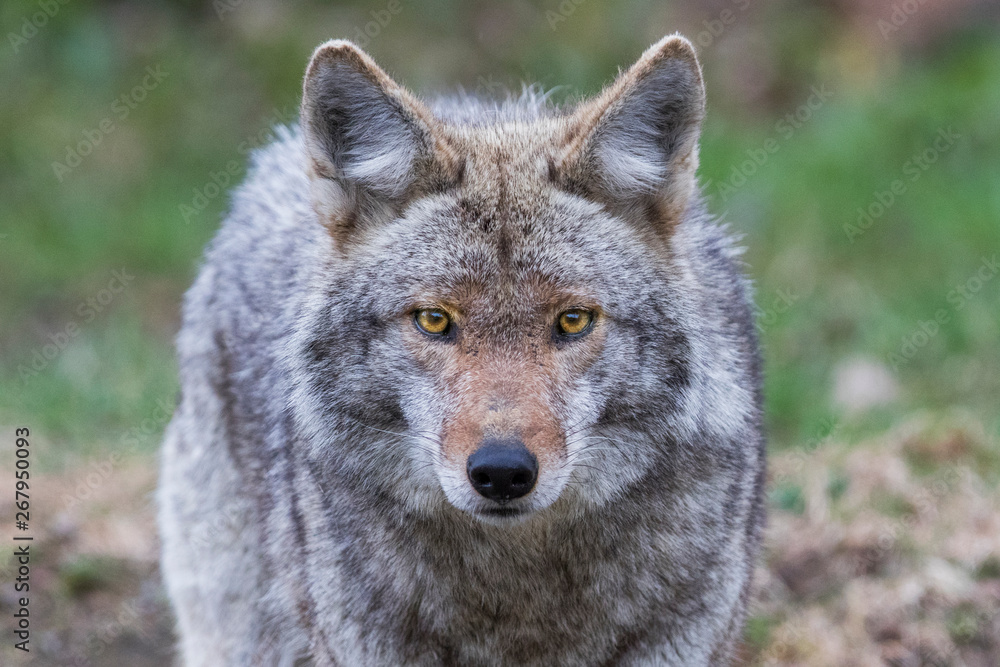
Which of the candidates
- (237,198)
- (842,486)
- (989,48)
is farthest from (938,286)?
(237,198)

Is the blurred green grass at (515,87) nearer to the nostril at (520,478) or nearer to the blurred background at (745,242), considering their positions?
the blurred background at (745,242)

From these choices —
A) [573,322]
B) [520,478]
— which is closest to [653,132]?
[573,322]

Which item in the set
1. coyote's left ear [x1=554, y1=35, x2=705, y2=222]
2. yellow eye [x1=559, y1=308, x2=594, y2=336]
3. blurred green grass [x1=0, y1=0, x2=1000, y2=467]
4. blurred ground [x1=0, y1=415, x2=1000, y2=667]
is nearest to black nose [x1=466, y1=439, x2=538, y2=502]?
yellow eye [x1=559, y1=308, x2=594, y2=336]

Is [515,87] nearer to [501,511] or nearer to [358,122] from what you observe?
[358,122]

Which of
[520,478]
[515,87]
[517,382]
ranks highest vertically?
[515,87]

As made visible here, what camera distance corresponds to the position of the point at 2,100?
419 inches

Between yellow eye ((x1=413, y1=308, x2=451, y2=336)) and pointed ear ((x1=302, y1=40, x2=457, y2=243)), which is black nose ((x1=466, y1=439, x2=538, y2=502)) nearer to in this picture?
yellow eye ((x1=413, y1=308, x2=451, y2=336))

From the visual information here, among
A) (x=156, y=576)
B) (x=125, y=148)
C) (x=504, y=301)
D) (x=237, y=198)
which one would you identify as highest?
(x=125, y=148)

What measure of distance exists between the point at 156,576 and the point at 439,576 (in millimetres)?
3124

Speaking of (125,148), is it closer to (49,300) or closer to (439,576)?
(49,300)

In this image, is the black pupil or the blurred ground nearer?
the black pupil

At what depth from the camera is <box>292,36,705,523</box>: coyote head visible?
333cm

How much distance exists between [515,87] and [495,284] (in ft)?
24.4

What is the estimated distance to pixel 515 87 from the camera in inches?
413
